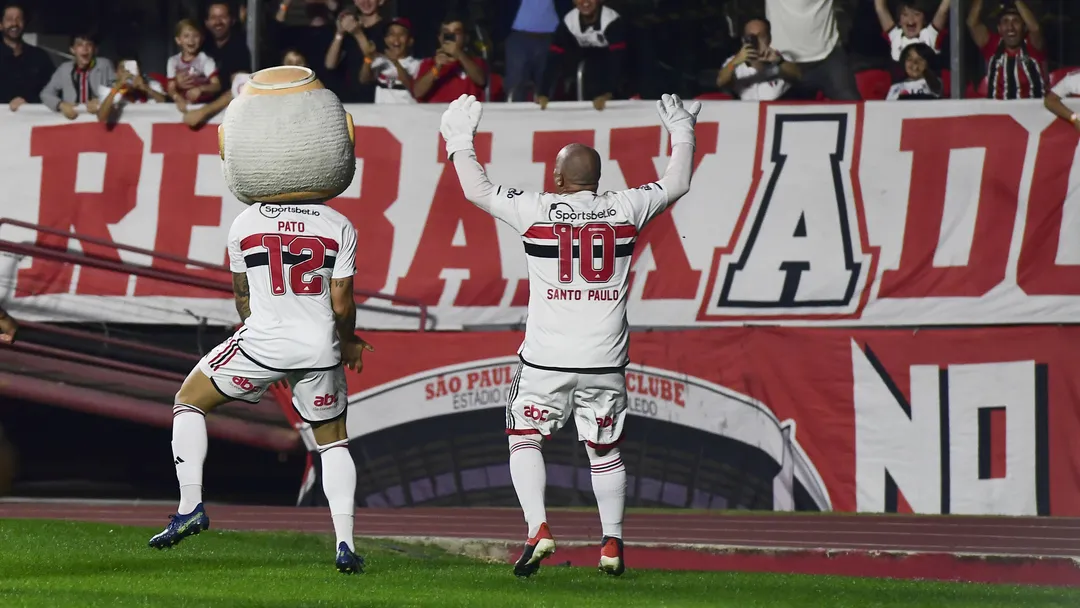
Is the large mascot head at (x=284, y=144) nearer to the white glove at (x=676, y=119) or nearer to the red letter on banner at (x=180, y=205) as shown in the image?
the white glove at (x=676, y=119)

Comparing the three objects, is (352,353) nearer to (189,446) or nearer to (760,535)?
(189,446)

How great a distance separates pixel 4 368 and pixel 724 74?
21.2 ft

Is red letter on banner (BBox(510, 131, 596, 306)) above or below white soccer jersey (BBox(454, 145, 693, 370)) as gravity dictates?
above

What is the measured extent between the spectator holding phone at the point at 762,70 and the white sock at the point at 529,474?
6548mm

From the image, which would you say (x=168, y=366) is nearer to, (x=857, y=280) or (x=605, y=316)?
(x=857, y=280)

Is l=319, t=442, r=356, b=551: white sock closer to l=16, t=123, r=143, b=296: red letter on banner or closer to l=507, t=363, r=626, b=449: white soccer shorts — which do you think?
l=507, t=363, r=626, b=449: white soccer shorts

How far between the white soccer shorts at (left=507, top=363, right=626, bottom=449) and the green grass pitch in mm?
679

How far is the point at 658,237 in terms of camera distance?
12688 millimetres

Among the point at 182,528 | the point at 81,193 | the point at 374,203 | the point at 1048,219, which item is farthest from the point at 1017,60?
the point at 182,528

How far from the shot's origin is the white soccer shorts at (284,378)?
728 cm

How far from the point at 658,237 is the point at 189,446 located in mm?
6048

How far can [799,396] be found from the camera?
1227 cm

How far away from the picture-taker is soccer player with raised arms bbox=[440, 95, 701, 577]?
7.48 metres

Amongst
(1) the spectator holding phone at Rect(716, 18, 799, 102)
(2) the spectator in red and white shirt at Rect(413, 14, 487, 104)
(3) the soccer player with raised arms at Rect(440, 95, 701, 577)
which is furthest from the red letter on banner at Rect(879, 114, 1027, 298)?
(3) the soccer player with raised arms at Rect(440, 95, 701, 577)
